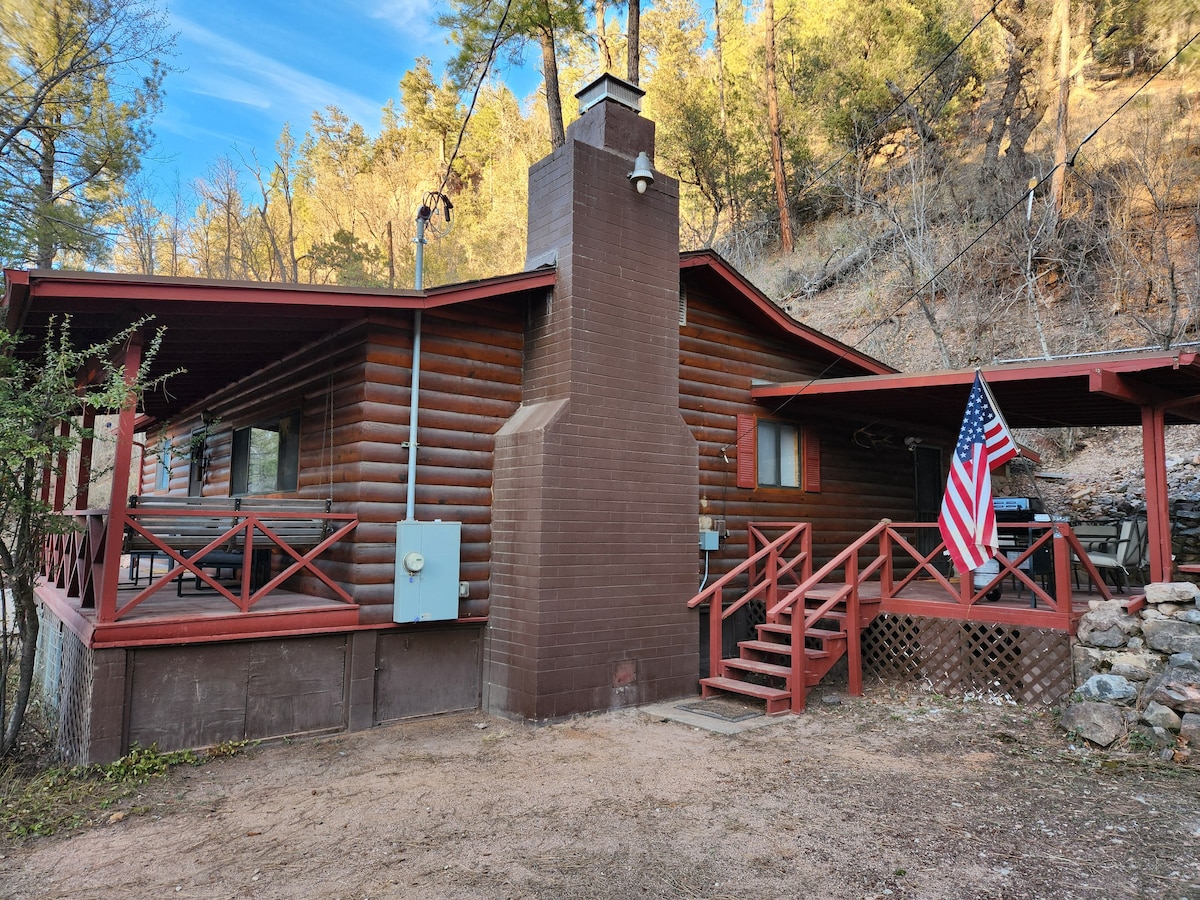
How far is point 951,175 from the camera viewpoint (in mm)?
18688

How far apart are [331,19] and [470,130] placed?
8049 mm

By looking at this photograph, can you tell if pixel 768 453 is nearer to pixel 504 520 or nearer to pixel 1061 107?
pixel 504 520

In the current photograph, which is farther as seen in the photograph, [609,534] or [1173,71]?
[1173,71]

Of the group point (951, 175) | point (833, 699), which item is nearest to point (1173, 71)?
point (951, 175)

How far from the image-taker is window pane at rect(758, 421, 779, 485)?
900 centimetres

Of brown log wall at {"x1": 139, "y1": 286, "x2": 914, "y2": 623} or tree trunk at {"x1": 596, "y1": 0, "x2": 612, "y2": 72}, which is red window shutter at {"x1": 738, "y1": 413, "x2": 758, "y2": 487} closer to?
brown log wall at {"x1": 139, "y1": 286, "x2": 914, "y2": 623}

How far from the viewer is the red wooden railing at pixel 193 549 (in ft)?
17.5

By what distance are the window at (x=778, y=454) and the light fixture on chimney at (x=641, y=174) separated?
319cm

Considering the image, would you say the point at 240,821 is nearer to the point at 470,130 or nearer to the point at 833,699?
the point at 833,699

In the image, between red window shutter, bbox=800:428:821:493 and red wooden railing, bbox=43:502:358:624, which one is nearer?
red wooden railing, bbox=43:502:358:624

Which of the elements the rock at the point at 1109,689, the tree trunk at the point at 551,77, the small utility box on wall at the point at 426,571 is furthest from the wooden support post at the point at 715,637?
the tree trunk at the point at 551,77

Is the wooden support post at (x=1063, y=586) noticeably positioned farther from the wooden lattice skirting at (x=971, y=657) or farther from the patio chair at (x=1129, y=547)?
the patio chair at (x=1129, y=547)

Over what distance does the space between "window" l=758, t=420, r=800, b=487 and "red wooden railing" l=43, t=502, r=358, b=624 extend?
4958mm

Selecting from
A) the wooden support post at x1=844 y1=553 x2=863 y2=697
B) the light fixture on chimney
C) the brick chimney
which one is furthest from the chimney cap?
the wooden support post at x1=844 y1=553 x2=863 y2=697
